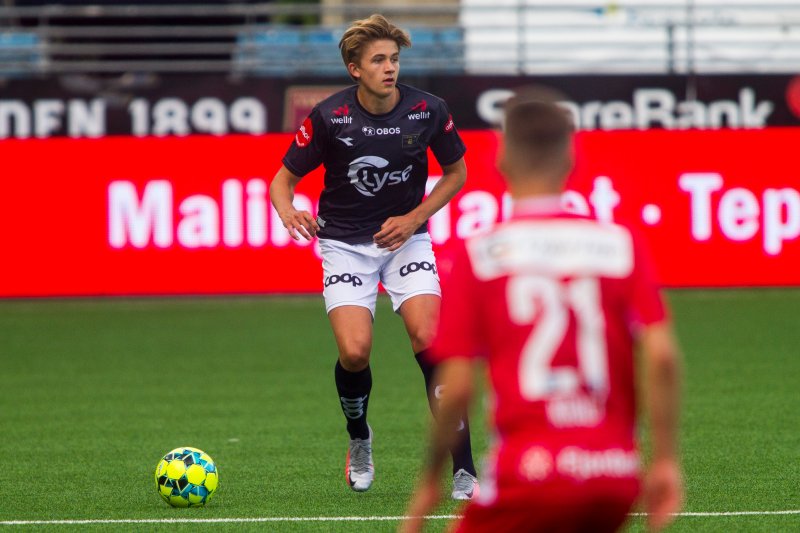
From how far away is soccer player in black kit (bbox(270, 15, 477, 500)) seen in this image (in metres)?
→ 6.78

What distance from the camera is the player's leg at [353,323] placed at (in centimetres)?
682

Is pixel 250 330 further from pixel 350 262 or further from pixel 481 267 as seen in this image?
pixel 481 267

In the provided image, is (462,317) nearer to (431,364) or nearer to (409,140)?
(431,364)

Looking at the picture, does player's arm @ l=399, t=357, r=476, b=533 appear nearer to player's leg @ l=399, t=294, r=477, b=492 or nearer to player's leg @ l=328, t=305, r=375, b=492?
player's leg @ l=399, t=294, r=477, b=492

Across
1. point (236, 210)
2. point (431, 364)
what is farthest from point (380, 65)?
point (236, 210)

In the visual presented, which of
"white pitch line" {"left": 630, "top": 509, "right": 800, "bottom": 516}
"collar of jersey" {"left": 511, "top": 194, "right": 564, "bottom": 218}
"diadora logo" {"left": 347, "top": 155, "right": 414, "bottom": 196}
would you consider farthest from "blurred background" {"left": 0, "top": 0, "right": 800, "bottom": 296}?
"collar of jersey" {"left": 511, "top": 194, "right": 564, "bottom": 218}

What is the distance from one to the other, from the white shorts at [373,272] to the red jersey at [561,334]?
361 cm

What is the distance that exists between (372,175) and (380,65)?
1.77 ft

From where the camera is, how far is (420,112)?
22.9 ft

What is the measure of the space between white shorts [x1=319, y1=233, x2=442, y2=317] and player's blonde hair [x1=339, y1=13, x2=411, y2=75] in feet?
2.94

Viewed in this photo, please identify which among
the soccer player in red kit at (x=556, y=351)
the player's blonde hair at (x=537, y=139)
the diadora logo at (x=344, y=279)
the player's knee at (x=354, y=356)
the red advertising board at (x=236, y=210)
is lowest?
A: the red advertising board at (x=236, y=210)

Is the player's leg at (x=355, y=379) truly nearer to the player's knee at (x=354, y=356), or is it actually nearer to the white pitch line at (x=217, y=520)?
the player's knee at (x=354, y=356)

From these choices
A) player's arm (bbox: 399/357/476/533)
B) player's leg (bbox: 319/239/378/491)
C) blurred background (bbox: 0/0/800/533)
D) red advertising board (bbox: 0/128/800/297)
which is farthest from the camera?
red advertising board (bbox: 0/128/800/297)

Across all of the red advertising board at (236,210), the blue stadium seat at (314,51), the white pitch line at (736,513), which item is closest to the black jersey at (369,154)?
the white pitch line at (736,513)
